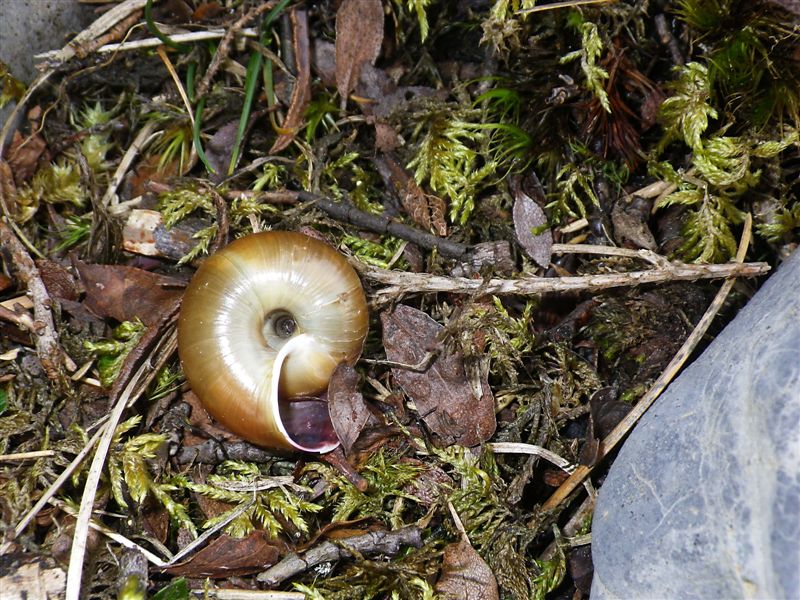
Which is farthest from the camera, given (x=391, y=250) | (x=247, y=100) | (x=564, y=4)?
(x=247, y=100)

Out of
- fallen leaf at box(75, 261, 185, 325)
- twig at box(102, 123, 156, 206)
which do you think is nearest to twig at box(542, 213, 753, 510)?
fallen leaf at box(75, 261, 185, 325)

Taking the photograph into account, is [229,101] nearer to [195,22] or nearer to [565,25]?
[195,22]

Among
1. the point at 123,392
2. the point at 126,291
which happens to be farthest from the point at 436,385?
the point at 126,291

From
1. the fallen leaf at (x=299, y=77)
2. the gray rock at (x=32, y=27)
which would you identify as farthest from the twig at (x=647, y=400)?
the gray rock at (x=32, y=27)

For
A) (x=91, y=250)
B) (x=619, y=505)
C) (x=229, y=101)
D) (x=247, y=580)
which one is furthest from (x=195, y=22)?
(x=619, y=505)

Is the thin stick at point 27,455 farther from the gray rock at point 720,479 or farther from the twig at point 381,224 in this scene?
the gray rock at point 720,479

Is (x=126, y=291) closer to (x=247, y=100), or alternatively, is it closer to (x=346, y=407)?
(x=247, y=100)

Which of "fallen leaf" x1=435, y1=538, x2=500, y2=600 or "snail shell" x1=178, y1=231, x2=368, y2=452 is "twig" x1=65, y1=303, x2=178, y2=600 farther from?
"fallen leaf" x1=435, y1=538, x2=500, y2=600

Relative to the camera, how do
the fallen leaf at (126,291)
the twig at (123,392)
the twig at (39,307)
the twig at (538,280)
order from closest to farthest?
the twig at (123,392)
the twig at (538,280)
the twig at (39,307)
the fallen leaf at (126,291)
